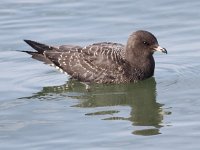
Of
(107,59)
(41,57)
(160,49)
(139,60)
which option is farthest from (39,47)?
(160,49)

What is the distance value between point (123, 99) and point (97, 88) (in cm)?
87

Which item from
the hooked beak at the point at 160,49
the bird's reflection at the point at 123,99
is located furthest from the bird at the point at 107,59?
the bird's reflection at the point at 123,99

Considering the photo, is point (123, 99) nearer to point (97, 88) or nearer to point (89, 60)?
point (97, 88)

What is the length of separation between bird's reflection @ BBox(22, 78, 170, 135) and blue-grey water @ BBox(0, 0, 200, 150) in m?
0.01

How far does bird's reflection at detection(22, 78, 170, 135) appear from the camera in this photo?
429 inches

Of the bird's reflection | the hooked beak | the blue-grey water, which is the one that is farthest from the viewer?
the hooked beak

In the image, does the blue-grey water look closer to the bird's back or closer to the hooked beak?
the bird's back

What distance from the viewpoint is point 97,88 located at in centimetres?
1284

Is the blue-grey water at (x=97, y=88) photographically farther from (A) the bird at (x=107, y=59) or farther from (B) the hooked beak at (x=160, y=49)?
(B) the hooked beak at (x=160, y=49)

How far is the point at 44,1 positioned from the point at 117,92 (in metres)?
4.82

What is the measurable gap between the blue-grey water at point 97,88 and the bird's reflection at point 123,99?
13mm

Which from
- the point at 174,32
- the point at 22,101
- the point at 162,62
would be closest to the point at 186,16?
the point at 174,32

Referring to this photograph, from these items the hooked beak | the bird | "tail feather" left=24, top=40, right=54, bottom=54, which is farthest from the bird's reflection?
"tail feather" left=24, top=40, right=54, bottom=54

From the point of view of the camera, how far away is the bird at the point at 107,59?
43.0 ft
